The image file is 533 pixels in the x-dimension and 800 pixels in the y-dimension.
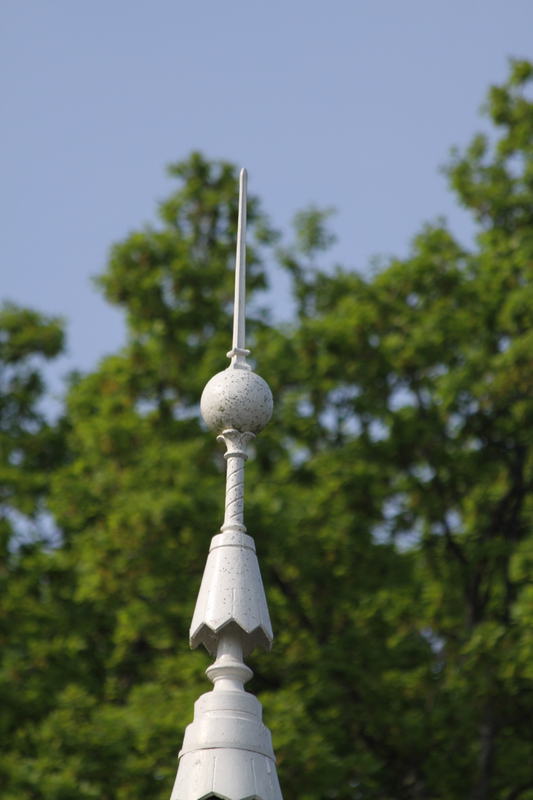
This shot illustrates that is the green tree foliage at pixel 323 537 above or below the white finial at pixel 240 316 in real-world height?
above

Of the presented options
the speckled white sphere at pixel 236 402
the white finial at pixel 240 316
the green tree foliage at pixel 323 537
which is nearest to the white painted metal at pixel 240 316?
the white finial at pixel 240 316

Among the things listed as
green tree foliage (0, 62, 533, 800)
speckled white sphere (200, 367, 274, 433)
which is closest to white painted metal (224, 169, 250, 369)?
speckled white sphere (200, 367, 274, 433)

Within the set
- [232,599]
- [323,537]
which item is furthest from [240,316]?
[323,537]

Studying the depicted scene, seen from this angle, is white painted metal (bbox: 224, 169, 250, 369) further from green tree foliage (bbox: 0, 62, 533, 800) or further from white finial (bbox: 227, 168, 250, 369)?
green tree foliage (bbox: 0, 62, 533, 800)

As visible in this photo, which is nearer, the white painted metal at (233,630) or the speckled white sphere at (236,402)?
the white painted metal at (233,630)

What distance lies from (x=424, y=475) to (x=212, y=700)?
12.2 m

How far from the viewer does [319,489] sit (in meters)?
14.3

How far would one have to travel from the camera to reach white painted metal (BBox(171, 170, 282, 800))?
131 inches

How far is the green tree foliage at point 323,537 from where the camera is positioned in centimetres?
1245

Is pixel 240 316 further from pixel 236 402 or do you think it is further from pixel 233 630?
pixel 233 630

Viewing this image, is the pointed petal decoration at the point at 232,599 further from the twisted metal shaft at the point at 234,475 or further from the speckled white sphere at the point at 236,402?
the speckled white sphere at the point at 236,402

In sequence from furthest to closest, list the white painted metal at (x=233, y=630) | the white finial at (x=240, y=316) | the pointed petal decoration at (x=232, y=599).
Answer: the white finial at (x=240, y=316) < the pointed petal decoration at (x=232, y=599) < the white painted metal at (x=233, y=630)

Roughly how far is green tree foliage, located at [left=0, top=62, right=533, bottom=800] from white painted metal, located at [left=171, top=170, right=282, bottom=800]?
799 cm

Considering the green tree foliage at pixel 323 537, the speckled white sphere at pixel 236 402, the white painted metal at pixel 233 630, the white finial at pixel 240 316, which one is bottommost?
the white painted metal at pixel 233 630
